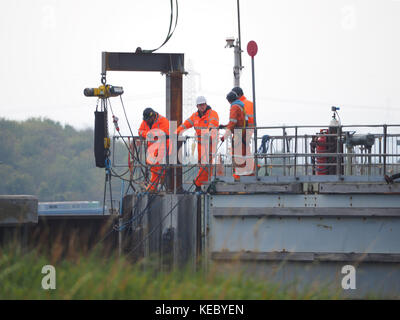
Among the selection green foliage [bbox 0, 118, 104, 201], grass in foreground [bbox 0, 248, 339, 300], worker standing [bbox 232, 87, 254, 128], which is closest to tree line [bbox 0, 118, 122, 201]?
green foliage [bbox 0, 118, 104, 201]

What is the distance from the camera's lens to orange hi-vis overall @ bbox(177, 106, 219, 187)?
556 inches

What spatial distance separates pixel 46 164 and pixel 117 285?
116 m

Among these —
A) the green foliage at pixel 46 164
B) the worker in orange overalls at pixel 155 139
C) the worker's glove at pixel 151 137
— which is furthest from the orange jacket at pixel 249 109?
the green foliage at pixel 46 164

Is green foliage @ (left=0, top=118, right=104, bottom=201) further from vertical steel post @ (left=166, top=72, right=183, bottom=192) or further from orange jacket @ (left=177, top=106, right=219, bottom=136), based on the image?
orange jacket @ (left=177, top=106, right=219, bottom=136)

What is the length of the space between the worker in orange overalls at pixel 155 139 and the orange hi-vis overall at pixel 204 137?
1.58 feet

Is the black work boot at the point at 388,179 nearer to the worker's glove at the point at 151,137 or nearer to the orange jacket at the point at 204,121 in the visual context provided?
the orange jacket at the point at 204,121

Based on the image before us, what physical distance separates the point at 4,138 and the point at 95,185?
17387 mm

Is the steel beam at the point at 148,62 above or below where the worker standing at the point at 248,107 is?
above

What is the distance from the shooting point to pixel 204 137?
14305 millimetres

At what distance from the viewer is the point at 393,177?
12.3 m

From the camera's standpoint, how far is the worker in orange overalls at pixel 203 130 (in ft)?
46.3

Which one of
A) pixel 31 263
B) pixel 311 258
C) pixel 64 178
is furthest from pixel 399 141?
pixel 64 178
